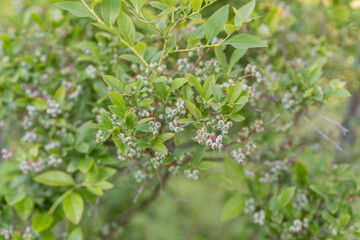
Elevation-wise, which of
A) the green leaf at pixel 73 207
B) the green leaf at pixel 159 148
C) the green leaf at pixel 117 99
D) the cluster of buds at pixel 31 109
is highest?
the green leaf at pixel 117 99

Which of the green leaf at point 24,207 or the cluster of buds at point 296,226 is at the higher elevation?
the green leaf at point 24,207

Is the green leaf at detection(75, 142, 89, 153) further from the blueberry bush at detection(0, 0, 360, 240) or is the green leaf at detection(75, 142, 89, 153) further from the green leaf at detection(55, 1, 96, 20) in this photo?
the green leaf at detection(55, 1, 96, 20)

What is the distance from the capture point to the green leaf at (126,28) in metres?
0.78

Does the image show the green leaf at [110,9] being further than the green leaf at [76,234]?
No

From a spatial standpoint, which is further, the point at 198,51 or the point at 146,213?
the point at 146,213

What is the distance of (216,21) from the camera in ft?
2.42

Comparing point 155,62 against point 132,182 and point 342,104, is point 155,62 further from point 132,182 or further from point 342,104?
point 342,104

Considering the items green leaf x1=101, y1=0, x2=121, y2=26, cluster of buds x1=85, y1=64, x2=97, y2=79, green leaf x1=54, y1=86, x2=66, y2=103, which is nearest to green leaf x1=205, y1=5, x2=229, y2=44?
green leaf x1=101, y1=0, x2=121, y2=26

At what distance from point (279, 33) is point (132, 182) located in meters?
0.85

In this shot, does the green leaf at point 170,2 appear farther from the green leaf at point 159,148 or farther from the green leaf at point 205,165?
the green leaf at point 205,165

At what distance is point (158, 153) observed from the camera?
755 millimetres

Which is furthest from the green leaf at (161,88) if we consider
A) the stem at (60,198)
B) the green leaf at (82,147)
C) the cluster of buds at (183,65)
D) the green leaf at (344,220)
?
the green leaf at (344,220)

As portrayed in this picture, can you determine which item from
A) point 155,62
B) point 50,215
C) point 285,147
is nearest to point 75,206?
point 50,215

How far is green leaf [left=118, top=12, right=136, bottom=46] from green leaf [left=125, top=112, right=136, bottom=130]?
7.6 inches
